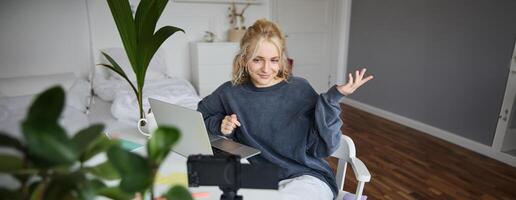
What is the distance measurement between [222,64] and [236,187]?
313cm

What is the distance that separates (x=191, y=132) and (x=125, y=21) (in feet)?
1.82

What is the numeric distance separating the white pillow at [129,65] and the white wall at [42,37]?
264 millimetres

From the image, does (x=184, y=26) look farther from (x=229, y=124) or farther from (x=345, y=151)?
(x=345, y=151)

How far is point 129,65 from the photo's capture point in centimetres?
314

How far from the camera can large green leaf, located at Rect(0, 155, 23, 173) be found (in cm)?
31

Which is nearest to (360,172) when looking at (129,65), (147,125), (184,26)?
(147,125)

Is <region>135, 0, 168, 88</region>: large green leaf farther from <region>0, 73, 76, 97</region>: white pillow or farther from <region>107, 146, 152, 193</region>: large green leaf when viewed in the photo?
<region>0, 73, 76, 97</region>: white pillow

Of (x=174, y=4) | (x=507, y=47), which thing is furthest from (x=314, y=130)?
(x=174, y=4)

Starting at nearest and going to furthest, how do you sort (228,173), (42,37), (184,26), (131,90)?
1. (228,173)
2. (131,90)
3. (42,37)
4. (184,26)

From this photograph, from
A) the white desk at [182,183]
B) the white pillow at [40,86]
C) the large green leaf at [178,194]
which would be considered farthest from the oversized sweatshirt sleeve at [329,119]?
the white pillow at [40,86]

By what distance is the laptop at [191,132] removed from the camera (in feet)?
3.10

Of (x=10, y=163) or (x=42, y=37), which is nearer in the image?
(x=10, y=163)

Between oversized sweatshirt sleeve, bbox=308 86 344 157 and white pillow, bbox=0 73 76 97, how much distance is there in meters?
1.97

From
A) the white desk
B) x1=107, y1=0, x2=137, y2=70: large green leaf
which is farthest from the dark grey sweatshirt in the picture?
x1=107, y1=0, x2=137, y2=70: large green leaf
